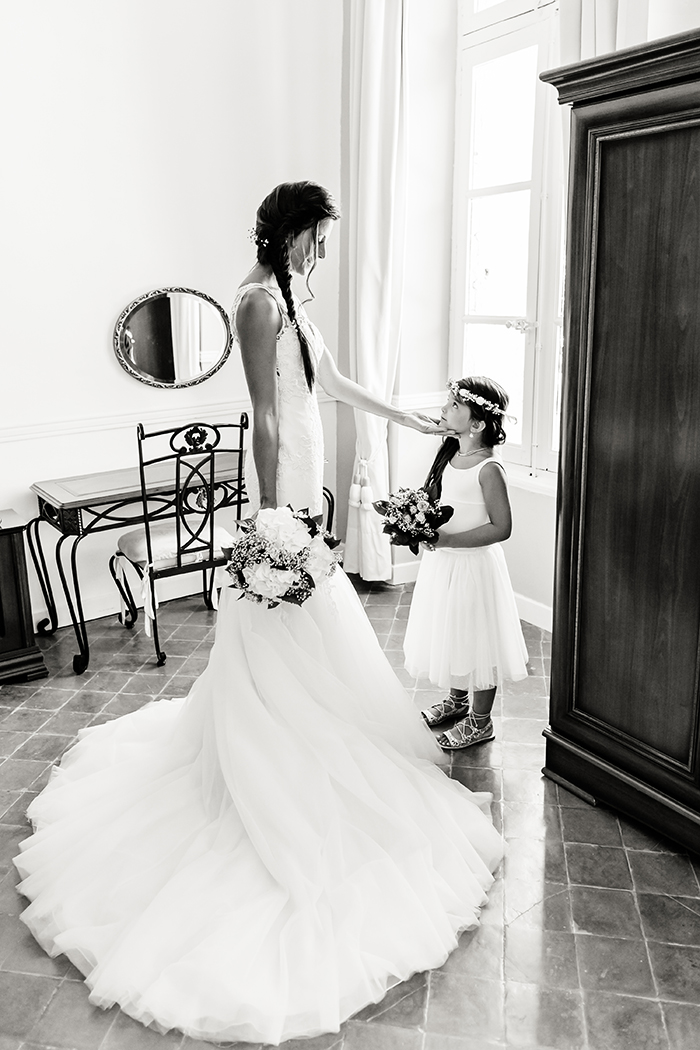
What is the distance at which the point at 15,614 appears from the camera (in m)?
4.16

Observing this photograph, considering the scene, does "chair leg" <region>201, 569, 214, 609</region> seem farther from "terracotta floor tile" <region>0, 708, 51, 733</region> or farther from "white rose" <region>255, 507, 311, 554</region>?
"white rose" <region>255, 507, 311, 554</region>

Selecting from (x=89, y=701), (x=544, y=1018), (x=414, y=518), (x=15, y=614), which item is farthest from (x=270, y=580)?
(x=15, y=614)

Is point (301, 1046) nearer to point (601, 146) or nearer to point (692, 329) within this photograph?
point (692, 329)

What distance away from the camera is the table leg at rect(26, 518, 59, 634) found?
14.8ft

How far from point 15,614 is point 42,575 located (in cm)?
51

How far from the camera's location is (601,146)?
268 cm

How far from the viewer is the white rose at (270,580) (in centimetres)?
257

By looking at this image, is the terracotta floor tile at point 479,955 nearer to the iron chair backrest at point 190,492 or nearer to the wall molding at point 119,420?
the iron chair backrest at point 190,492

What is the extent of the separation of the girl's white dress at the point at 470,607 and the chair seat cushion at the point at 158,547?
1.39 m

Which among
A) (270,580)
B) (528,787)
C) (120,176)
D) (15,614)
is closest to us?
(270,580)

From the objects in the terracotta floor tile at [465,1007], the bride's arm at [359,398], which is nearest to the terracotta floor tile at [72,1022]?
the terracotta floor tile at [465,1007]

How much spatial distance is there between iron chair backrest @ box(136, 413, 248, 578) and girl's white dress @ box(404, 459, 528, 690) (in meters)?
1.26

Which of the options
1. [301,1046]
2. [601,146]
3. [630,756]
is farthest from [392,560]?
[301,1046]

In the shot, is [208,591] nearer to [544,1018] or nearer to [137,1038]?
[137,1038]
